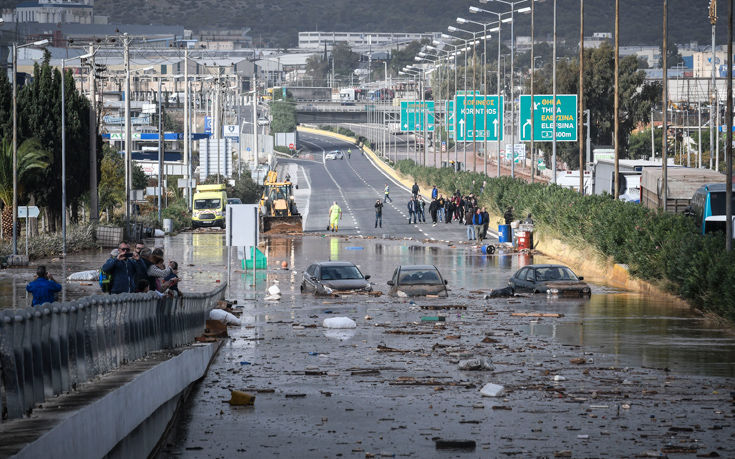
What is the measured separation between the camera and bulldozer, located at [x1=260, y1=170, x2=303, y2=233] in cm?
6988

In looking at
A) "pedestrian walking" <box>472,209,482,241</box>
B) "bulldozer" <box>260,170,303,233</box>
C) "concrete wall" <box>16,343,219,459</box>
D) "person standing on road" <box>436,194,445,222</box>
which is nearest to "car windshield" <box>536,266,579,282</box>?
"concrete wall" <box>16,343,219,459</box>

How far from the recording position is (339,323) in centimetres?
2773

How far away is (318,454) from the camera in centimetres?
1419

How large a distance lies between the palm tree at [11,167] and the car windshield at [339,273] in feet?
65.2

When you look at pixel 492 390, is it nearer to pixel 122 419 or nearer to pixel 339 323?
pixel 122 419

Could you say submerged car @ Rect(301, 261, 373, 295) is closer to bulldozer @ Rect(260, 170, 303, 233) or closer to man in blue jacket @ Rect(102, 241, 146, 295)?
man in blue jacket @ Rect(102, 241, 146, 295)

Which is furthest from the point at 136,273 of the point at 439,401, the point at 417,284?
the point at 417,284

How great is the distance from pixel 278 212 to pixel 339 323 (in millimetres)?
46156

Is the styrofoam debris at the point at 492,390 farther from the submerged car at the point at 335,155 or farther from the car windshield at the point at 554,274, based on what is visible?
the submerged car at the point at 335,155

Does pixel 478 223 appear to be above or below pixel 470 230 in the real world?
above

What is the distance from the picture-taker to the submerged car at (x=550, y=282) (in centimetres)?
3506

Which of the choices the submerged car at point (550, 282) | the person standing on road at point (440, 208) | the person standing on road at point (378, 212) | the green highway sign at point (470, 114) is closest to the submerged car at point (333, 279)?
the submerged car at point (550, 282)

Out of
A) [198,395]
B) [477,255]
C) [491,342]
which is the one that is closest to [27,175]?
[477,255]

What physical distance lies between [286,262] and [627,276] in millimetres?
14750
